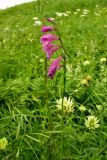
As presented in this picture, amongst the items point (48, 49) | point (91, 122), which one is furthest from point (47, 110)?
point (48, 49)

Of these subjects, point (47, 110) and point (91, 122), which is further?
point (47, 110)

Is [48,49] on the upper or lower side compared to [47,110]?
upper

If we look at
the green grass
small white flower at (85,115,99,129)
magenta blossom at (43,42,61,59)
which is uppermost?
magenta blossom at (43,42,61,59)

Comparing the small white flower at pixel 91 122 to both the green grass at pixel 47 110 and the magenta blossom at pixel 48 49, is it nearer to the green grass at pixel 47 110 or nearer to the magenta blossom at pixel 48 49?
the green grass at pixel 47 110

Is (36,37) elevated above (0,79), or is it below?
below

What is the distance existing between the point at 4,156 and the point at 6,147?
0.38 ft

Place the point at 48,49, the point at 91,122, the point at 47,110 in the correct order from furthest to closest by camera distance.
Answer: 1. the point at 47,110
2. the point at 91,122
3. the point at 48,49

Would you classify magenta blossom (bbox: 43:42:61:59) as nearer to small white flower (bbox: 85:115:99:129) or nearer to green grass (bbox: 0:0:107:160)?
green grass (bbox: 0:0:107:160)

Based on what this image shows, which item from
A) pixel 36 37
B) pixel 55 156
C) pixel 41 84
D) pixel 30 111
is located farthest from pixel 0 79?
pixel 36 37

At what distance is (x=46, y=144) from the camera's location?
3.05 metres

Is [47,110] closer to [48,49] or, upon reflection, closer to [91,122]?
[91,122]

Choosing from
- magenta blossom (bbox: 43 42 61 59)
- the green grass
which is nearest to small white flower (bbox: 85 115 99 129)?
the green grass

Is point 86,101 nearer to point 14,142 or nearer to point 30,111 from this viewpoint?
point 30,111

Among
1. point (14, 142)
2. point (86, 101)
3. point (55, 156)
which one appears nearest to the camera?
point (55, 156)
